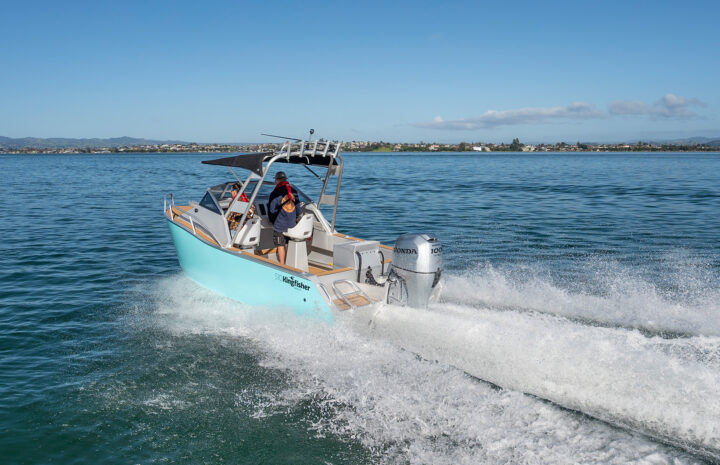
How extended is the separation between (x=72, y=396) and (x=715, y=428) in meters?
6.65

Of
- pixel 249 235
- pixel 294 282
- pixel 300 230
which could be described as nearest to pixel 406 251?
pixel 294 282

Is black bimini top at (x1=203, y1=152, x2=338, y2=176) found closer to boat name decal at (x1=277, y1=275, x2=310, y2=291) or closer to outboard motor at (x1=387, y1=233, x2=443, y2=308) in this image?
boat name decal at (x1=277, y1=275, x2=310, y2=291)

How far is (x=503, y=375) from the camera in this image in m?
5.35

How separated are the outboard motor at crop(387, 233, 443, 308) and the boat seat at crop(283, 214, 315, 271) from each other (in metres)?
1.94

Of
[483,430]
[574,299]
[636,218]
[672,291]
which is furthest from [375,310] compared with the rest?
[636,218]

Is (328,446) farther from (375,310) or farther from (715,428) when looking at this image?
(715,428)

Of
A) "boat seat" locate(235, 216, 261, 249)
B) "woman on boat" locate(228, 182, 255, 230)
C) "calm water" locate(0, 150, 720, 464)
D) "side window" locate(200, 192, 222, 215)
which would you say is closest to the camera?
"calm water" locate(0, 150, 720, 464)

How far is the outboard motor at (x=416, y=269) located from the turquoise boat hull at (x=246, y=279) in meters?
1.10

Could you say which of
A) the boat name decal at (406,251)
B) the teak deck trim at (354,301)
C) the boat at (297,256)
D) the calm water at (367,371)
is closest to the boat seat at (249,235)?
the boat at (297,256)

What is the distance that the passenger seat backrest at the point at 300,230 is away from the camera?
26.4ft

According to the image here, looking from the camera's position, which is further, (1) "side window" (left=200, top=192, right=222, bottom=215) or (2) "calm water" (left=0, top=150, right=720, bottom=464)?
(1) "side window" (left=200, top=192, right=222, bottom=215)

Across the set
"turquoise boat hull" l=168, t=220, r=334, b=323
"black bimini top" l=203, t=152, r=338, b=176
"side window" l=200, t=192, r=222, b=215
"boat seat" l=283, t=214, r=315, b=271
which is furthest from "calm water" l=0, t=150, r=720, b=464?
"black bimini top" l=203, t=152, r=338, b=176

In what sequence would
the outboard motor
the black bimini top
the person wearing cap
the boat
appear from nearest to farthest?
the outboard motor → the boat → the black bimini top → the person wearing cap

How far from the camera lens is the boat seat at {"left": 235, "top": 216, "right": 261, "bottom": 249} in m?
8.30
